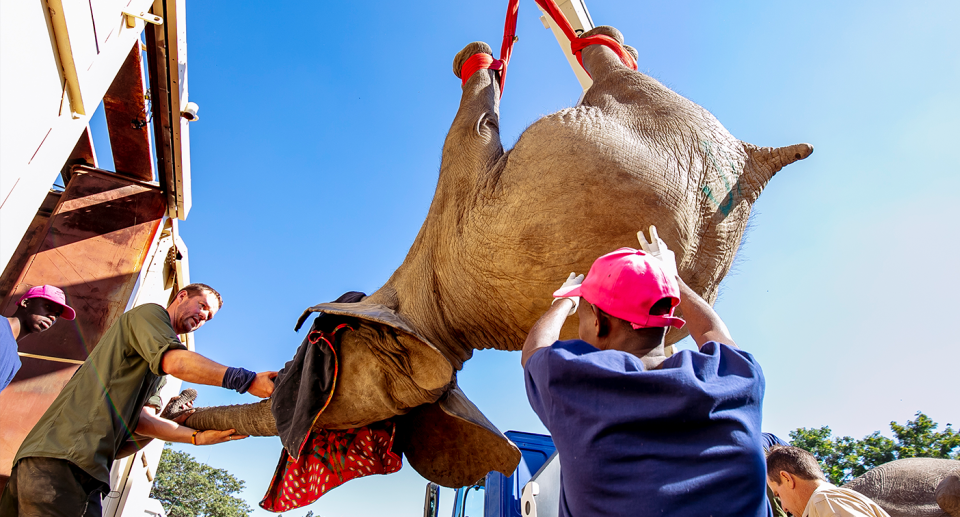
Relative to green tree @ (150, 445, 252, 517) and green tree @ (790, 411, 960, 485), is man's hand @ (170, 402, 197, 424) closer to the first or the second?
green tree @ (790, 411, 960, 485)

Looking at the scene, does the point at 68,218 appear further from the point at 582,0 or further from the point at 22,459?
the point at 582,0

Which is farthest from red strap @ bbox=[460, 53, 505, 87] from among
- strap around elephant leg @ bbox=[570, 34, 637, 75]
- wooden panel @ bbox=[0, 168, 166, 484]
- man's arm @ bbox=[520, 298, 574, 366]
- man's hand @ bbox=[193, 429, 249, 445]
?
wooden panel @ bbox=[0, 168, 166, 484]

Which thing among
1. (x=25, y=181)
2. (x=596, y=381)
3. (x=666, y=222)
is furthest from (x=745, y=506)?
(x=25, y=181)

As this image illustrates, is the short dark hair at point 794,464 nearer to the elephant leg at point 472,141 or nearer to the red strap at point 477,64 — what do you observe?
the elephant leg at point 472,141

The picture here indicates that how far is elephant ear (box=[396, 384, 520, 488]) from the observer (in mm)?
2996

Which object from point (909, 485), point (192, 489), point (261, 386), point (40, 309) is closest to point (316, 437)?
point (261, 386)

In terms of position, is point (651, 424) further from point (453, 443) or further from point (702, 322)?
point (453, 443)

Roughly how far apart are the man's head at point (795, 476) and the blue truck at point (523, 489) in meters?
1.58

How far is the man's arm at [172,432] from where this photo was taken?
312 centimetres

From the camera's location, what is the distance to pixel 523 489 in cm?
419

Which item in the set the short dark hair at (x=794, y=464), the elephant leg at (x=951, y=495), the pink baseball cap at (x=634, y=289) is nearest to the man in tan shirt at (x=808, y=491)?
the short dark hair at (x=794, y=464)

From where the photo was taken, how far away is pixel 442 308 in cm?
294

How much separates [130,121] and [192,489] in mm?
38019

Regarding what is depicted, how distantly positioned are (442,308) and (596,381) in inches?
63.7
